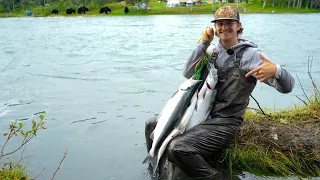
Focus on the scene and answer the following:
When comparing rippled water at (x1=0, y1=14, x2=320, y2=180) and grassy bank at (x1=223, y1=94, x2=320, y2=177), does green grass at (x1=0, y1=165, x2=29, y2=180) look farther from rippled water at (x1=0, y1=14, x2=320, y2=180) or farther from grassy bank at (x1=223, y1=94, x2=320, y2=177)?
grassy bank at (x1=223, y1=94, x2=320, y2=177)

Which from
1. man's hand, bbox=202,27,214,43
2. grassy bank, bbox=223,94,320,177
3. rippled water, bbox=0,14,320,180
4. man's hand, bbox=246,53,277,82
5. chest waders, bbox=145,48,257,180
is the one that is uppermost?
man's hand, bbox=202,27,214,43

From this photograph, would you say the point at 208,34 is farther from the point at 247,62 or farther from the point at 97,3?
the point at 97,3

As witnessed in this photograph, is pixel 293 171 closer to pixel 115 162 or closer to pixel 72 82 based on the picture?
pixel 115 162

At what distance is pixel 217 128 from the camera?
447cm

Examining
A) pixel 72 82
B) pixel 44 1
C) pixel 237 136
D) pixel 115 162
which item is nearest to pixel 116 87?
pixel 72 82

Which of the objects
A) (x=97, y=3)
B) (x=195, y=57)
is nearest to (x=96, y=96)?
(x=195, y=57)

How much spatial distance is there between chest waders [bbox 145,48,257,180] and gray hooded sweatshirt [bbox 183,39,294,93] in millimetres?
56

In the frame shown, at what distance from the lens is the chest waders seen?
13.8 ft

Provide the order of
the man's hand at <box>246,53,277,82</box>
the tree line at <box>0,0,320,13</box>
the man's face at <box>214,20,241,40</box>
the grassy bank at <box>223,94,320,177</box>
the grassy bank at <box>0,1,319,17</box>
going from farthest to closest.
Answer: the tree line at <box>0,0,320,13</box>
the grassy bank at <box>0,1,319,17</box>
the grassy bank at <box>223,94,320,177</box>
the man's face at <box>214,20,241,40</box>
the man's hand at <box>246,53,277,82</box>

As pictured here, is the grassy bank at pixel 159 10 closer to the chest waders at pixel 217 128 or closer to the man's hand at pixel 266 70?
the chest waders at pixel 217 128

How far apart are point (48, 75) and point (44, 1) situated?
114341 mm

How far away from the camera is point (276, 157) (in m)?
4.94

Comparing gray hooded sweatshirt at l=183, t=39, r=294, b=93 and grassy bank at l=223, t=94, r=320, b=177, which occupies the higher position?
gray hooded sweatshirt at l=183, t=39, r=294, b=93

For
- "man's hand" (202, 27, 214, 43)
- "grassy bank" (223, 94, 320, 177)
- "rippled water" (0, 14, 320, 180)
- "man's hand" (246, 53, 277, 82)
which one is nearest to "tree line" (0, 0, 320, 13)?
"rippled water" (0, 14, 320, 180)
